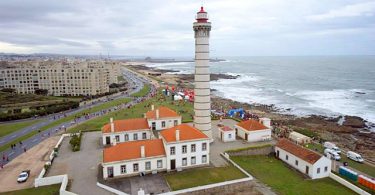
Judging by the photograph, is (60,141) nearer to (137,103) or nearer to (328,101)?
(137,103)

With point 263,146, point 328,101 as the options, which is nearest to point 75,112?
point 263,146

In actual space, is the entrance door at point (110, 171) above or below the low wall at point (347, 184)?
above

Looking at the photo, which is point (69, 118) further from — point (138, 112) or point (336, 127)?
point (336, 127)

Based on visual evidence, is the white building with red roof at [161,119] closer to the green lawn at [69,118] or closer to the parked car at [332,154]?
the green lawn at [69,118]

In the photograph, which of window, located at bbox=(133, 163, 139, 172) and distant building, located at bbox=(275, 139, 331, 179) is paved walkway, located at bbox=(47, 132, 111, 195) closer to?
window, located at bbox=(133, 163, 139, 172)

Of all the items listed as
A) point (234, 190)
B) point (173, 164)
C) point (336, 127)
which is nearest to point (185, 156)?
point (173, 164)

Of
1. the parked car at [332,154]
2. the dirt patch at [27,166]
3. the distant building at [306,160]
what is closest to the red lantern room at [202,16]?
the distant building at [306,160]
